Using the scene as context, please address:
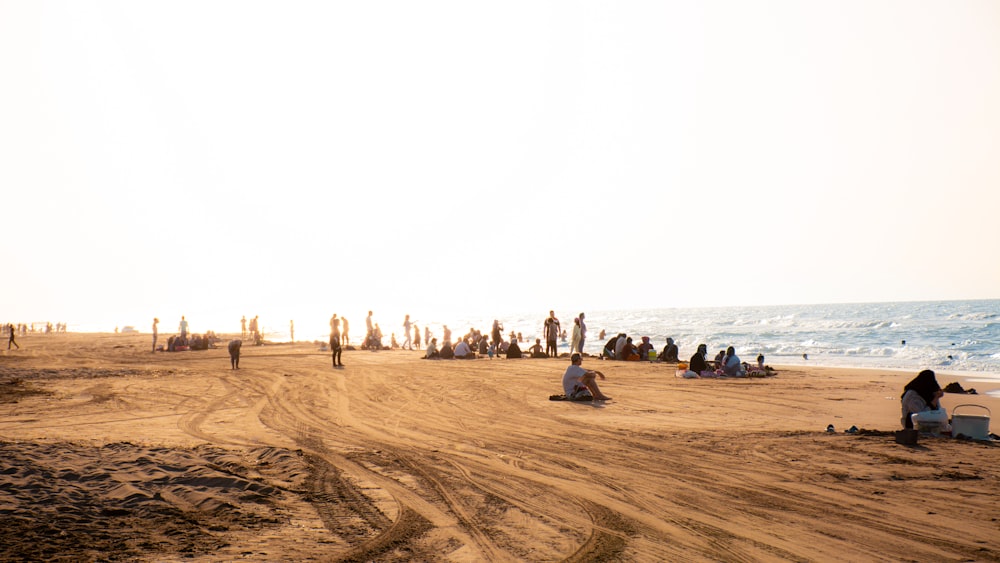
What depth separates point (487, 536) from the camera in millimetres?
6223

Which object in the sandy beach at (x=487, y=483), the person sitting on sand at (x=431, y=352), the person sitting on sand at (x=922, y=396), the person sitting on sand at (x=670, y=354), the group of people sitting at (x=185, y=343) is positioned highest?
the group of people sitting at (x=185, y=343)

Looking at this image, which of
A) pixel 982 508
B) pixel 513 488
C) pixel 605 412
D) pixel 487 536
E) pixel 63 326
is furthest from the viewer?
pixel 63 326

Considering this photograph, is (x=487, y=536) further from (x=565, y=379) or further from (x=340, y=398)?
(x=340, y=398)

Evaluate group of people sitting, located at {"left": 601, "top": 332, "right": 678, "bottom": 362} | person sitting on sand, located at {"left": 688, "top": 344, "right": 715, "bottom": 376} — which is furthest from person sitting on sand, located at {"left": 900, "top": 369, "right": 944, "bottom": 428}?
group of people sitting, located at {"left": 601, "top": 332, "right": 678, "bottom": 362}

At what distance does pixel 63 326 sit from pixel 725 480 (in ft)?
304

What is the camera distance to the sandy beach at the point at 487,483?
19.4 ft

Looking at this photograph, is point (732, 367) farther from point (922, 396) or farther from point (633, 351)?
point (922, 396)

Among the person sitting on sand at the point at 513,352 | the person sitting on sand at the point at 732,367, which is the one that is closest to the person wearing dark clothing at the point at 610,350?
the person sitting on sand at the point at 513,352

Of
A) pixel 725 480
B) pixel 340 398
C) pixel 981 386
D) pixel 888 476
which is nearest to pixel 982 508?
pixel 888 476

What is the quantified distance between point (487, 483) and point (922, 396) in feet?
24.4

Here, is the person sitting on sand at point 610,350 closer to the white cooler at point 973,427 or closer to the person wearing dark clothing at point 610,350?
the person wearing dark clothing at point 610,350

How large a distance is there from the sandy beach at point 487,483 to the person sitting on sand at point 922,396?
0.56m

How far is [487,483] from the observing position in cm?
813

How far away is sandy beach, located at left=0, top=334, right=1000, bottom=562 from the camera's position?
5910mm
